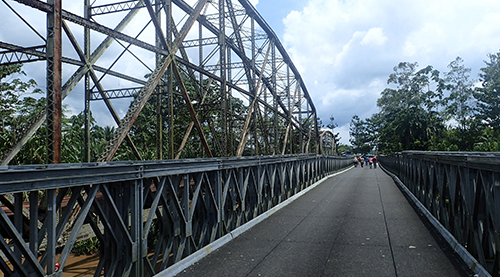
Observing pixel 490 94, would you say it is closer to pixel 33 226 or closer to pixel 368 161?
pixel 368 161

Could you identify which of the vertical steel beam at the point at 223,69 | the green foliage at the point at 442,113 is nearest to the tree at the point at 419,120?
the green foliage at the point at 442,113

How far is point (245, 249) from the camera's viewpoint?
6.95m

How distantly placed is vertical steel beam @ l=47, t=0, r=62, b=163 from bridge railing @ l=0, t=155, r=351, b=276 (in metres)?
1.86

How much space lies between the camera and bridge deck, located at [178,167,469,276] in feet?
18.6

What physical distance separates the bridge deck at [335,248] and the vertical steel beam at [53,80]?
5.62 m

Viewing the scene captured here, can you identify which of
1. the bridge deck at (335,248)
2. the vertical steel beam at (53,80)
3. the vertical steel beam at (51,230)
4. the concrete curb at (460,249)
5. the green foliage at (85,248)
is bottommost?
the green foliage at (85,248)

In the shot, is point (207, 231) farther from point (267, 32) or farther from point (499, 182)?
point (267, 32)

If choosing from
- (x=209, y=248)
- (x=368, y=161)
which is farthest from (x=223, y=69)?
(x=368, y=161)

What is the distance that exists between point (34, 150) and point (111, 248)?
18.8m

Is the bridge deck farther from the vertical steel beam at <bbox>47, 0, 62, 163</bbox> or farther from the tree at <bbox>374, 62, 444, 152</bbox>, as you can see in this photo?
the tree at <bbox>374, 62, 444, 152</bbox>

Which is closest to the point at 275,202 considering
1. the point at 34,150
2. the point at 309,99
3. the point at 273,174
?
the point at 273,174

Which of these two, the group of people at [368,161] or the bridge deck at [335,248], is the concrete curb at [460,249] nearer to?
the bridge deck at [335,248]

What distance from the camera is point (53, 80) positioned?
944 cm

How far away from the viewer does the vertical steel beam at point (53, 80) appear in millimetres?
9383
